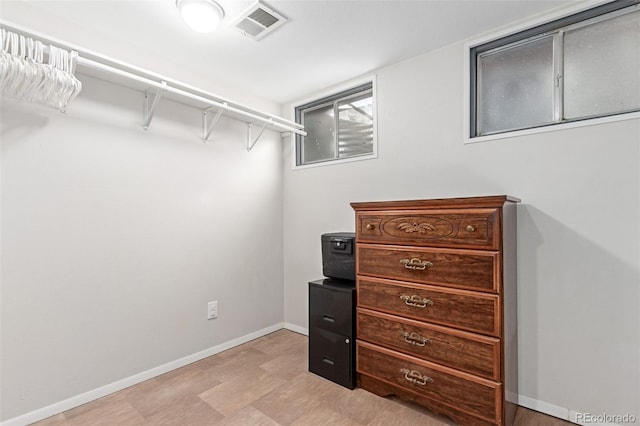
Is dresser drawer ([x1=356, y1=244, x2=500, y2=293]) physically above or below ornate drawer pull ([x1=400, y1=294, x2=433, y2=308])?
above

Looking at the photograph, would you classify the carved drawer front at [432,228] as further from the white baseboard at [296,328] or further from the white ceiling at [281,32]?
the white baseboard at [296,328]

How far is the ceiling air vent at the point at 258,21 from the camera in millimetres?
1771

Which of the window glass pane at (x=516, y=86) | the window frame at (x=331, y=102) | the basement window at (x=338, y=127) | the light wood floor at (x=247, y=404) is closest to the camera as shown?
the light wood floor at (x=247, y=404)

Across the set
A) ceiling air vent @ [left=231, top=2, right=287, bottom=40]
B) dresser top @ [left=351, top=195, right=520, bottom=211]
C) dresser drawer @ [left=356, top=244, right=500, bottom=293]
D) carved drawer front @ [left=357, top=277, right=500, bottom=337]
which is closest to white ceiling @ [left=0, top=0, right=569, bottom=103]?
ceiling air vent @ [left=231, top=2, right=287, bottom=40]

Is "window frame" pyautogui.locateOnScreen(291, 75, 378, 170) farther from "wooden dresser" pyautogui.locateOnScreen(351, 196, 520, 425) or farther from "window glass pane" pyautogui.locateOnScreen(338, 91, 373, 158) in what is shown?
"wooden dresser" pyautogui.locateOnScreen(351, 196, 520, 425)

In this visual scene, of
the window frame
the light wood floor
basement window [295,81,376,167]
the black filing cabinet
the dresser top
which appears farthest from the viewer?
basement window [295,81,376,167]

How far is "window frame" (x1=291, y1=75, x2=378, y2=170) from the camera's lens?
8.39 feet

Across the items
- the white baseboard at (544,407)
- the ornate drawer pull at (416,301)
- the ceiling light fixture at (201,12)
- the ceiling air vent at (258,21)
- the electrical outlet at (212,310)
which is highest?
the ceiling air vent at (258,21)

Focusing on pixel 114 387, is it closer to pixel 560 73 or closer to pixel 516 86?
pixel 516 86

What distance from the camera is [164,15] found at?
1820 millimetres

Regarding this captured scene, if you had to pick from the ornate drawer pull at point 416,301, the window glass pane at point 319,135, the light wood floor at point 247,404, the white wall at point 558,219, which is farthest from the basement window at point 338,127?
the light wood floor at point 247,404

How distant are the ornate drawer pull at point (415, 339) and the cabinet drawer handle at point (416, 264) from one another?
1.22 ft

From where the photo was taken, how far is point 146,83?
191 cm

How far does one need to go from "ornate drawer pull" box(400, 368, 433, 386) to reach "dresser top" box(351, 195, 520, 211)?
3.04 feet
